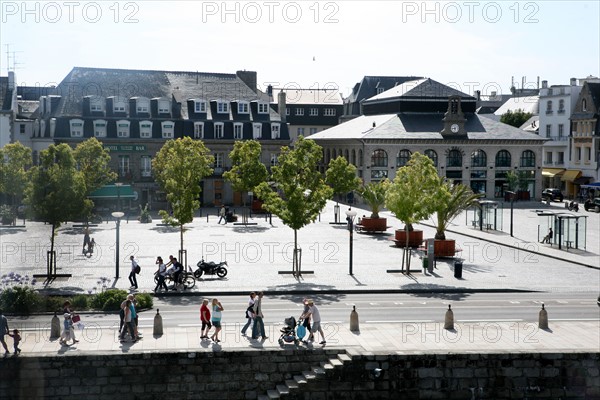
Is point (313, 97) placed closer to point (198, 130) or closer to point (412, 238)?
point (198, 130)

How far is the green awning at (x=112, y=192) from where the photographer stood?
Answer: 68188 millimetres

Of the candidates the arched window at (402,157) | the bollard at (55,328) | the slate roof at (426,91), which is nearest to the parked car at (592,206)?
the arched window at (402,157)

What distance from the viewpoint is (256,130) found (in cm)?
8381

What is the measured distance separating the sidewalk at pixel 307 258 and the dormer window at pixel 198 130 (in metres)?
18.5

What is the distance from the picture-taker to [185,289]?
3662cm

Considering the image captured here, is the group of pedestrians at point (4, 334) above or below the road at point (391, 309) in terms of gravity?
above

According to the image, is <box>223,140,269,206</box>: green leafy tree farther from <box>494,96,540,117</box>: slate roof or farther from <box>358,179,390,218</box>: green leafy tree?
<box>494,96,540,117</box>: slate roof

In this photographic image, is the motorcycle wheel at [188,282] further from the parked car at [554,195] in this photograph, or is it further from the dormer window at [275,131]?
the parked car at [554,195]

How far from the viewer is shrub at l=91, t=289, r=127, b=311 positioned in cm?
3108

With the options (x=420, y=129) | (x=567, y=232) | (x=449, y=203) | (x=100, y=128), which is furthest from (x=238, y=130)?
(x=567, y=232)

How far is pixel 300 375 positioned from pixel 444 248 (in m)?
23.8

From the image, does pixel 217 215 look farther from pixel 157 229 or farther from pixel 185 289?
pixel 185 289

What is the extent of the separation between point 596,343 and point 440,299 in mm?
9059

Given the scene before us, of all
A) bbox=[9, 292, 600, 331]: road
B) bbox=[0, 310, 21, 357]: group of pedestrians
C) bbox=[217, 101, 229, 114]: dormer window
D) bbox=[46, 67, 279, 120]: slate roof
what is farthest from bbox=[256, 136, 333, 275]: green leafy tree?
bbox=[217, 101, 229, 114]: dormer window
